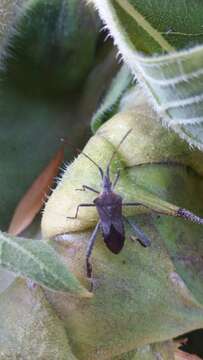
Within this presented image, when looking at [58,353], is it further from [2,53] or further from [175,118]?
[2,53]

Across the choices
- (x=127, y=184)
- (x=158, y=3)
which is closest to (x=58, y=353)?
(x=127, y=184)

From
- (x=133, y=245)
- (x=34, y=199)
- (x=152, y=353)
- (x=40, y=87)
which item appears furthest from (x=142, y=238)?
(x=40, y=87)

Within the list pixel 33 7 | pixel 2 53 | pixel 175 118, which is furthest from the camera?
pixel 33 7

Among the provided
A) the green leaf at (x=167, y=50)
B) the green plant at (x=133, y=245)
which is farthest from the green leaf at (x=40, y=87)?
the green leaf at (x=167, y=50)

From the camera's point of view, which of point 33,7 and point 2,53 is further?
point 33,7

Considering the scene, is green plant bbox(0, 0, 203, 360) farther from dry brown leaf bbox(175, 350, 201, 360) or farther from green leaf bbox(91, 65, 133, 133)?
green leaf bbox(91, 65, 133, 133)

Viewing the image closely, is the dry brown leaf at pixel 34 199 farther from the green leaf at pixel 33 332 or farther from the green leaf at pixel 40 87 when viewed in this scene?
the green leaf at pixel 33 332

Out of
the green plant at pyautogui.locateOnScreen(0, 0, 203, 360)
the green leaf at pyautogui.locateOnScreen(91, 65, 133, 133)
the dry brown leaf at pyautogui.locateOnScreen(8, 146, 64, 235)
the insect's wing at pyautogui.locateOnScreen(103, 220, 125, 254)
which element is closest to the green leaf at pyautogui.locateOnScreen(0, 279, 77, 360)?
the green plant at pyautogui.locateOnScreen(0, 0, 203, 360)
